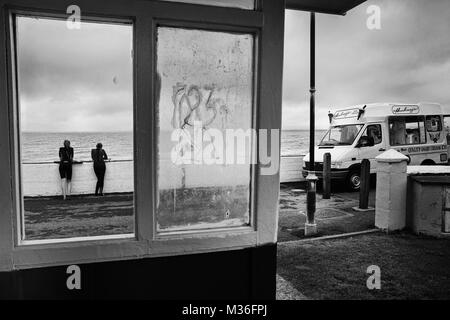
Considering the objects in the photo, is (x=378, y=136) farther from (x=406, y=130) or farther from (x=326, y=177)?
(x=326, y=177)

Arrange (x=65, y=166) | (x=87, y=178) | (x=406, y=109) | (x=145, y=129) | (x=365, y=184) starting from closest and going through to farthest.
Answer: (x=145, y=129) < (x=365, y=184) < (x=65, y=166) < (x=87, y=178) < (x=406, y=109)

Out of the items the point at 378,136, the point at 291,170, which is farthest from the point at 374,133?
the point at 291,170

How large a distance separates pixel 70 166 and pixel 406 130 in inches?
438

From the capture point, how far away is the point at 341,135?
12039 mm

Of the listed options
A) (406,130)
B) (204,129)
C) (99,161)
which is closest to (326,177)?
(406,130)

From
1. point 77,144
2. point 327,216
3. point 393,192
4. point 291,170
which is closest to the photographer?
point 393,192

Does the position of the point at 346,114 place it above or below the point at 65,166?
above

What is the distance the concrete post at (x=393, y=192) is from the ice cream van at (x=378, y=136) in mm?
4563

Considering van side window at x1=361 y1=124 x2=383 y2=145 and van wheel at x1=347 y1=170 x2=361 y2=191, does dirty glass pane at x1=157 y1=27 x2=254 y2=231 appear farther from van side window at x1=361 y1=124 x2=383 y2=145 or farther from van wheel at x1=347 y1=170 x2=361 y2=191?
van side window at x1=361 y1=124 x2=383 y2=145

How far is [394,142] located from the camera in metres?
11.8

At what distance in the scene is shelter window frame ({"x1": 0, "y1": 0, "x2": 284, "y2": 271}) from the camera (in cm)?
236

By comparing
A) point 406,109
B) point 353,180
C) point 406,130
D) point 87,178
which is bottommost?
point 353,180

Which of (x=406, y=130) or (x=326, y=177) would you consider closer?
(x=326, y=177)

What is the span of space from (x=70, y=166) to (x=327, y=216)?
693 cm
